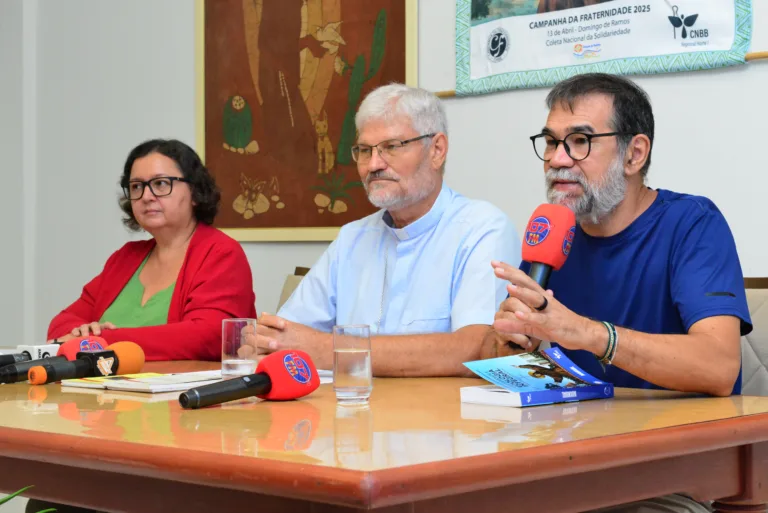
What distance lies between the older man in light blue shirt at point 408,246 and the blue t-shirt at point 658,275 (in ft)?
1.10

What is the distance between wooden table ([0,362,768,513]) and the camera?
1116 millimetres

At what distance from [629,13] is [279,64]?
5.10ft

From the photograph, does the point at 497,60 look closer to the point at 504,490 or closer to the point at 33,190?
the point at 504,490

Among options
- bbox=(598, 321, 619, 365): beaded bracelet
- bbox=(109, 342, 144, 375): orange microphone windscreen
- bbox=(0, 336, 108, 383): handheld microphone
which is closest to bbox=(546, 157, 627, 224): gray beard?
bbox=(598, 321, 619, 365): beaded bracelet

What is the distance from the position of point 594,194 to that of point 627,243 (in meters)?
0.13

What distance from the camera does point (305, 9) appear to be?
3980 mm

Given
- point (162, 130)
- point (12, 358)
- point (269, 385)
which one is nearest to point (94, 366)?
point (12, 358)

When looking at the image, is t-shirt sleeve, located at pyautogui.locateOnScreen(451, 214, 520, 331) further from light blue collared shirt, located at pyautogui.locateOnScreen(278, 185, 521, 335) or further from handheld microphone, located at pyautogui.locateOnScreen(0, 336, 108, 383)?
handheld microphone, located at pyautogui.locateOnScreen(0, 336, 108, 383)

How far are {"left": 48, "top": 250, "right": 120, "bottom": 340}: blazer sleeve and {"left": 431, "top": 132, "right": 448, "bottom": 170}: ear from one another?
119 cm

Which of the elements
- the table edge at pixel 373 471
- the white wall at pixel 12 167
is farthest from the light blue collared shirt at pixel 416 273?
the white wall at pixel 12 167

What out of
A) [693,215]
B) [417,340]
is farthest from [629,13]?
[417,340]

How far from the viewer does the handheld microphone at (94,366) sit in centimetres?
203

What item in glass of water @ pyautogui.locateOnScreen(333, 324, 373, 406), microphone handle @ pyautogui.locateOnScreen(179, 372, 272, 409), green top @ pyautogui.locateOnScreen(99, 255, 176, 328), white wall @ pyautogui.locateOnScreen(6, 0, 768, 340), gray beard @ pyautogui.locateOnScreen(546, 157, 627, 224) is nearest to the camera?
microphone handle @ pyautogui.locateOnScreen(179, 372, 272, 409)

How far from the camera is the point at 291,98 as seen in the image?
4027mm
